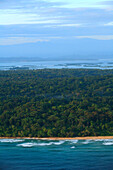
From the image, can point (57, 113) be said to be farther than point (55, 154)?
Yes

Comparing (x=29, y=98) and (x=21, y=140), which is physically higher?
(x=29, y=98)

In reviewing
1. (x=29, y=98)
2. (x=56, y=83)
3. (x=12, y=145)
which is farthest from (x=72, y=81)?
(x=12, y=145)

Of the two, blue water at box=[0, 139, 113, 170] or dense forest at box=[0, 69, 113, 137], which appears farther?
dense forest at box=[0, 69, 113, 137]

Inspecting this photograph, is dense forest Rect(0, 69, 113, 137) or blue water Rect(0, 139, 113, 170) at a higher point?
dense forest Rect(0, 69, 113, 137)

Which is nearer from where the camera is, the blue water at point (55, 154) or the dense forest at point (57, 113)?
the blue water at point (55, 154)

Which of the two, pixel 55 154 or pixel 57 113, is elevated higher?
pixel 57 113

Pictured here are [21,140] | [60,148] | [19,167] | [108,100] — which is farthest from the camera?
[108,100]

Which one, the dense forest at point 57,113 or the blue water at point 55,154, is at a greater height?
the dense forest at point 57,113

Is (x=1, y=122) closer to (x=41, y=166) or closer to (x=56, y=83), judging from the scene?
(x=41, y=166)
